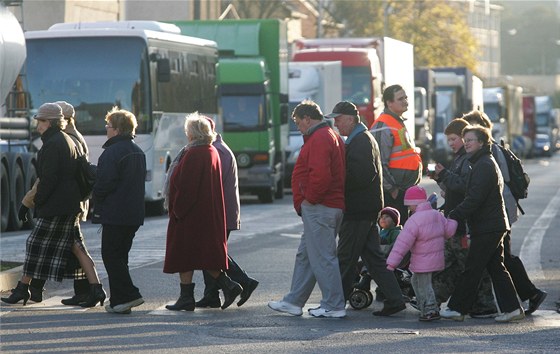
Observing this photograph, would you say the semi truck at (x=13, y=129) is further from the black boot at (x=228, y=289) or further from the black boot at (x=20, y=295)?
the black boot at (x=228, y=289)

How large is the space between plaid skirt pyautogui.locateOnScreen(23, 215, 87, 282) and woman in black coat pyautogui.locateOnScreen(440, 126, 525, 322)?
3.11 m

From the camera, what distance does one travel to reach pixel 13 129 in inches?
974

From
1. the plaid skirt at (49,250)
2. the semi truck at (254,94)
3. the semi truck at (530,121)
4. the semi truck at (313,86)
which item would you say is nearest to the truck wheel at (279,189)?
the semi truck at (254,94)

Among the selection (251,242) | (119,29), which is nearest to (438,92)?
(119,29)

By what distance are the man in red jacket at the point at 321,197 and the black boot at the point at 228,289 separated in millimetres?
520

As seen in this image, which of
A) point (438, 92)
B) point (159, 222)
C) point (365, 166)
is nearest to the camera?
point (365, 166)

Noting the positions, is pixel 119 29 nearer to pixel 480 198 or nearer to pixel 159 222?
pixel 159 222

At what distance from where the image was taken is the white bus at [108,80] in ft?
87.1

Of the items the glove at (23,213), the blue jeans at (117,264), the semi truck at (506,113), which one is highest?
the glove at (23,213)

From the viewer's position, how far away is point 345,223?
12984 mm

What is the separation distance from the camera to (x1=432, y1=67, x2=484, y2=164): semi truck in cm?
5712

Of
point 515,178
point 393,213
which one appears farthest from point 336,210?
point 515,178

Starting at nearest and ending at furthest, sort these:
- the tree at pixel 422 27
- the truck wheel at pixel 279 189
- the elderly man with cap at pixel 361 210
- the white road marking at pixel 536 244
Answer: the elderly man with cap at pixel 361 210, the white road marking at pixel 536 244, the truck wheel at pixel 279 189, the tree at pixel 422 27

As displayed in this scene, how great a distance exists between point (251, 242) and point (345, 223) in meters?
8.22
